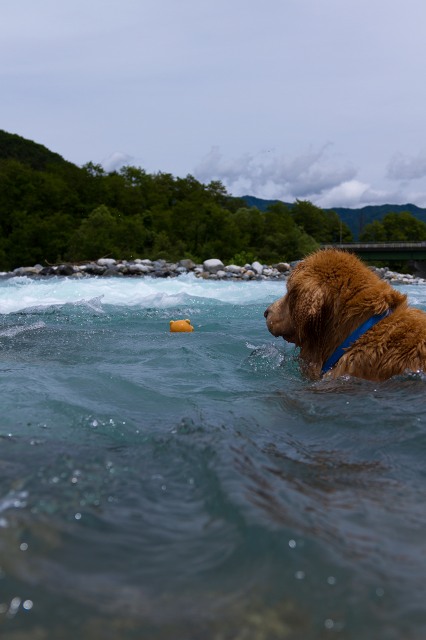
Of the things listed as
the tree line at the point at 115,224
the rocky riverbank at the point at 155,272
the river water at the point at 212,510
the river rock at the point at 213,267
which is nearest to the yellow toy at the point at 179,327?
the river water at the point at 212,510

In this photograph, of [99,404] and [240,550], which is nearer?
[240,550]

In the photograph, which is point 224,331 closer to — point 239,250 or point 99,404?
point 99,404

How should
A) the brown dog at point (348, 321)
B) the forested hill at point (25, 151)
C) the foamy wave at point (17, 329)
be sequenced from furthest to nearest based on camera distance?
the forested hill at point (25, 151)
the foamy wave at point (17, 329)
the brown dog at point (348, 321)

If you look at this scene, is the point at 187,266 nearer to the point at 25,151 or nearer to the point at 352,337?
the point at 352,337

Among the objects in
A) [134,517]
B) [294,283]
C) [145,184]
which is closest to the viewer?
[134,517]

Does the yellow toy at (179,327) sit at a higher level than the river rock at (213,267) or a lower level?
lower

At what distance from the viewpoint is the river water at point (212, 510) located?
163 cm

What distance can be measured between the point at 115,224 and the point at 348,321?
2172 inches

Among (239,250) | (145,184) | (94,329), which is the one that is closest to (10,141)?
(145,184)

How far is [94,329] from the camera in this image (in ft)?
30.9

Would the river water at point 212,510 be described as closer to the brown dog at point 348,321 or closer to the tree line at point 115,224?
the brown dog at point 348,321

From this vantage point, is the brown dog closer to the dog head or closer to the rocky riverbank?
the dog head

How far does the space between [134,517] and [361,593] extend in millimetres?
890

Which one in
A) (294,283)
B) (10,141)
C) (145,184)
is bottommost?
(294,283)
